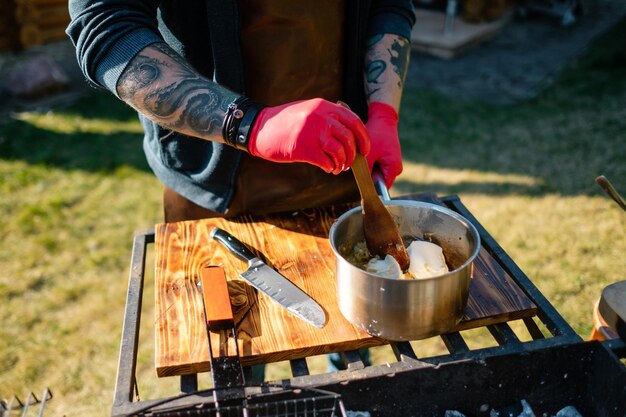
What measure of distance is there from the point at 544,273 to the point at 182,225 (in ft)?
7.20

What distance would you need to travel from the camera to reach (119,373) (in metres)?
1.27

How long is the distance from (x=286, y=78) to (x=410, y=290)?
871mm

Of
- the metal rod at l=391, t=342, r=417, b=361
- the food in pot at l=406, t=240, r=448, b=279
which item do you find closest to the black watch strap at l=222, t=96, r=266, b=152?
the food in pot at l=406, t=240, r=448, b=279

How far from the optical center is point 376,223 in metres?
1.40

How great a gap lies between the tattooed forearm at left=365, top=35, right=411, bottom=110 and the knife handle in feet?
2.11

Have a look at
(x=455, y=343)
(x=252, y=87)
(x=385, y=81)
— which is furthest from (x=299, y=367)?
(x=385, y=81)

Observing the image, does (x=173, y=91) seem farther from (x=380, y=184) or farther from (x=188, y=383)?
(x=188, y=383)

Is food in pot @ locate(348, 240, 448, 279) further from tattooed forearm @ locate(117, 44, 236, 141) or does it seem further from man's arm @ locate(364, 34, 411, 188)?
tattooed forearm @ locate(117, 44, 236, 141)

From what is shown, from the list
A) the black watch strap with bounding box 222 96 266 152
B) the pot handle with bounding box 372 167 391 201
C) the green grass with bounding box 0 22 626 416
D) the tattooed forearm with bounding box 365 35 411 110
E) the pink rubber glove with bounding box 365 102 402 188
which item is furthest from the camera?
the green grass with bounding box 0 22 626 416

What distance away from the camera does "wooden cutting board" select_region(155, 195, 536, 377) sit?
131cm

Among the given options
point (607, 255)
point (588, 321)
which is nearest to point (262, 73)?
point (588, 321)

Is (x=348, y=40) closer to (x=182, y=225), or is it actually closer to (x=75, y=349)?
(x=182, y=225)

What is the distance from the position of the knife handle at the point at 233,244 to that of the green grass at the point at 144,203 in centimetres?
129

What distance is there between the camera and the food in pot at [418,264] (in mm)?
1358
